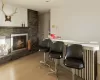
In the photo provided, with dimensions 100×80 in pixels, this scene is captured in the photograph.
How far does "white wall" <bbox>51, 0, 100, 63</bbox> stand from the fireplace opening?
183 cm

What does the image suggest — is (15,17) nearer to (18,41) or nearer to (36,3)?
(18,41)

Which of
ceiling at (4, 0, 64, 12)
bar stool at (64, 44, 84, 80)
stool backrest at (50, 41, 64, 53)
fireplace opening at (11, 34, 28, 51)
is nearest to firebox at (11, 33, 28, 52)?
fireplace opening at (11, 34, 28, 51)

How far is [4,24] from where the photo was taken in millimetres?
4562

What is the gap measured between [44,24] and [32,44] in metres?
1.85

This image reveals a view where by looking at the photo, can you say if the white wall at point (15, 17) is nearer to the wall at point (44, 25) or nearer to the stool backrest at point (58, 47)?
the wall at point (44, 25)

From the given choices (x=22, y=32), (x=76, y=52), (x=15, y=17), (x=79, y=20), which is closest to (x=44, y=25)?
(x=22, y=32)

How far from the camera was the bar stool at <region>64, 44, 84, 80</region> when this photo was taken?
2.23 metres

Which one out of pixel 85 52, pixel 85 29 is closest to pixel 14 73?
pixel 85 52

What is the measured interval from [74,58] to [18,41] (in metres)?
3.53

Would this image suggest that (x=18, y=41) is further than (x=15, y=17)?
Yes

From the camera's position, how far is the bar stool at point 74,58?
2228 millimetres

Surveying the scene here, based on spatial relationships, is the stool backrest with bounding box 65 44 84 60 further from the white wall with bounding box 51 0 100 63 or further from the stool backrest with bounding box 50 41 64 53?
the white wall with bounding box 51 0 100 63

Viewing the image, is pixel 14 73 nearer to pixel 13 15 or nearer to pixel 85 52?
pixel 85 52

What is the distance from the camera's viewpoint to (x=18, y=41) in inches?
208
